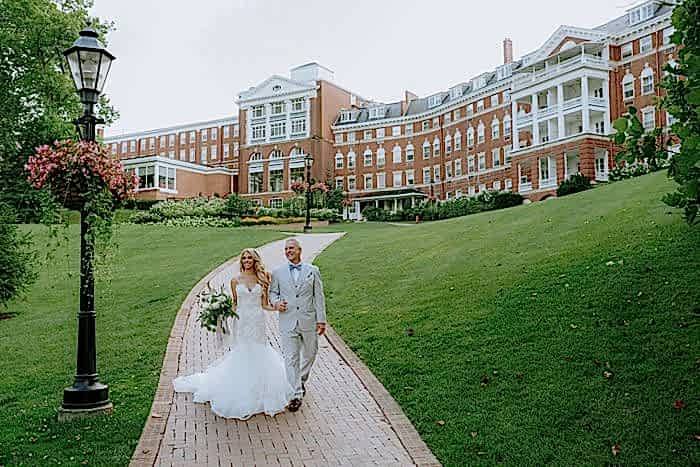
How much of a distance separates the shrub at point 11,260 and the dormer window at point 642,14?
39612 mm

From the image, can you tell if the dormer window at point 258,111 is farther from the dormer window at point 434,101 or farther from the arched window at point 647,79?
the arched window at point 647,79

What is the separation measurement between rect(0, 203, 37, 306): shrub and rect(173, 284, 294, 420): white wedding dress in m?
9.56

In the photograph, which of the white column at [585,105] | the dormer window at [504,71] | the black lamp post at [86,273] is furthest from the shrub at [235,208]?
the black lamp post at [86,273]

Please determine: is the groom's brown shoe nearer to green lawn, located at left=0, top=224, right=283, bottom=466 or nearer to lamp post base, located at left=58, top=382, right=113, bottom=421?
green lawn, located at left=0, top=224, right=283, bottom=466

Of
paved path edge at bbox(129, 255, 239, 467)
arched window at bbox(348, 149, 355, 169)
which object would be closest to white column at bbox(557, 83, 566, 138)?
arched window at bbox(348, 149, 355, 169)

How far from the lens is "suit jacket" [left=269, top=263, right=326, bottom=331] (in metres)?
7.50

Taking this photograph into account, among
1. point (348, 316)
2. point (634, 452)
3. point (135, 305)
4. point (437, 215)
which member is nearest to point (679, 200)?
point (634, 452)

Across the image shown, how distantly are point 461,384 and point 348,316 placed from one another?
193 inches

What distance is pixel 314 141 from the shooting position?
66.4m

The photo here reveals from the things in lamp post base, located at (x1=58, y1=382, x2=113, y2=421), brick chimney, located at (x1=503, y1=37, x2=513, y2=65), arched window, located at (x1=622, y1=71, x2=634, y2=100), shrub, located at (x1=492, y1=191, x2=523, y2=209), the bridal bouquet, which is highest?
brick chimney, located at (x1=503, y1=37, x2=513, y2=65)

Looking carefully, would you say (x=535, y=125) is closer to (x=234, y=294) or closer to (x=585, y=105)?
(x=585, y=105)

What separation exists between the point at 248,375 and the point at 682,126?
5247mm

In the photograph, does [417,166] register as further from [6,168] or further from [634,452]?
[634,452]

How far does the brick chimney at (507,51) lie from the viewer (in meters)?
59.5
